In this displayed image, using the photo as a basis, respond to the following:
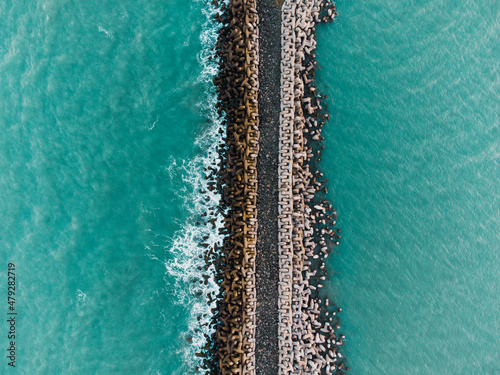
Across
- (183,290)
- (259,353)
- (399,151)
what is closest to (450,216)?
(399,151)

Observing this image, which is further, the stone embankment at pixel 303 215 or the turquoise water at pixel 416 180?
the turquoise water at pixel 416 180

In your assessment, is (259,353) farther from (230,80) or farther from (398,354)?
(230,80)

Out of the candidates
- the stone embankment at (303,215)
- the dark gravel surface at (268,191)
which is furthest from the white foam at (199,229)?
the stone embankment at (303,215)

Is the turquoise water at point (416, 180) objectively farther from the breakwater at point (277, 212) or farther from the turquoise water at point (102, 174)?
the turquoise water at point (102, 174)

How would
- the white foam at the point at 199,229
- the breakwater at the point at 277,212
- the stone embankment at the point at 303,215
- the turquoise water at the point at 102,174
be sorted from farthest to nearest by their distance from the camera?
the turquoise water at the point at 102,174, the white foam at the point at 199,229, the stone embankment at the point at 303,215, the breakwater at the point at 277,212

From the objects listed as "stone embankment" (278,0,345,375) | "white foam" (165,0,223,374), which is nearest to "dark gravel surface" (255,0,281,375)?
"stone embankment" (278,0,345,375)

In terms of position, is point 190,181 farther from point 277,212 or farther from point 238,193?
point 277,212
